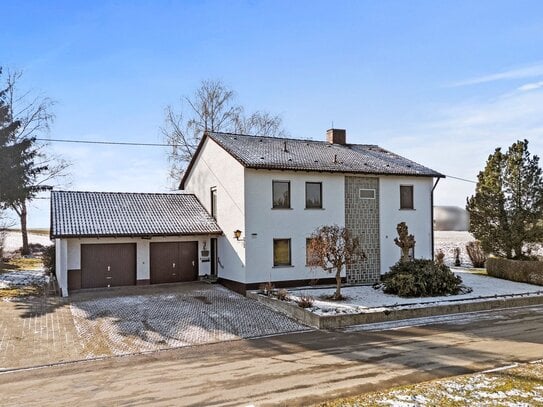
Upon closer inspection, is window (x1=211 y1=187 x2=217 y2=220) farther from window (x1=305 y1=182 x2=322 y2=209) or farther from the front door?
window (x1=305 y1=182 x2=322 y2=209)

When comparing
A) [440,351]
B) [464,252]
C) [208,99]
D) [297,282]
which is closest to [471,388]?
[440,351]

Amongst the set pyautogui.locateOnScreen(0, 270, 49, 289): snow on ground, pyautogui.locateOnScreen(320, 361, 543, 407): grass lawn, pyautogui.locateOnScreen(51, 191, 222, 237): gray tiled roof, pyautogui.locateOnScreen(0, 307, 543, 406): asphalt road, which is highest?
pyautogui.locateOnScreen(51, 191, 222, 237): gray tiled roof

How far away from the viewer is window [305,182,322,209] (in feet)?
64.1

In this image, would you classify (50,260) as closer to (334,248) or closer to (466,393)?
(334,248)

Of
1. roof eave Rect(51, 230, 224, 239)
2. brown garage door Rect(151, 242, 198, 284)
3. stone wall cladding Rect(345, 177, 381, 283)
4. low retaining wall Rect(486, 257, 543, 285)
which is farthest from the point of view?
low retaining wall Rect(486, 257, 543, 285)

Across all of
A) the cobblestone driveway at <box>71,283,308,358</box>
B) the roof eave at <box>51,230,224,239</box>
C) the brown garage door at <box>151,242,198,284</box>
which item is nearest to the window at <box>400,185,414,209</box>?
the roof eave at <box>51,230,224,239</box>

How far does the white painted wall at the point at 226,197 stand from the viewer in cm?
1842

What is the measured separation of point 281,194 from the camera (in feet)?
62.4

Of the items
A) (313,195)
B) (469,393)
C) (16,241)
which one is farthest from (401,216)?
(16,241)

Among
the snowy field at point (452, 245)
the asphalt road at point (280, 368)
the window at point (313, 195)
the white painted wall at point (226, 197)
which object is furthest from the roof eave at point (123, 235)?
the snowy field at point (452, 245)

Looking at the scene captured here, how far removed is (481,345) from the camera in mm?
11609

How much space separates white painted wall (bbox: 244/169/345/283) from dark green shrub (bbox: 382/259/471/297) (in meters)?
2.96

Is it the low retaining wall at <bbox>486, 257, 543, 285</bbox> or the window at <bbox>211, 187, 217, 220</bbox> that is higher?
the window at <bbox>211, 187, 217, 220</bbox>

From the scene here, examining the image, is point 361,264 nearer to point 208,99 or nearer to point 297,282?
Answer: point 297,282
